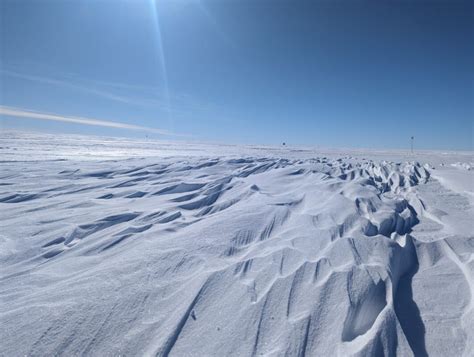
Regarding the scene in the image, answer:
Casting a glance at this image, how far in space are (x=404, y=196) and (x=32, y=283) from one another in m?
5.37

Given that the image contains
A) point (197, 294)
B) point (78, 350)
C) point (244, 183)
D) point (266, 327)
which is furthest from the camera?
point (244, 183)

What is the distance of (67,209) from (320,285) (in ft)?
11.1

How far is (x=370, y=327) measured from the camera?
1.39m

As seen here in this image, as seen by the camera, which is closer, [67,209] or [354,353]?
[354,353]

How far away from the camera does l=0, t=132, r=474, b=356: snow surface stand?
1.28m

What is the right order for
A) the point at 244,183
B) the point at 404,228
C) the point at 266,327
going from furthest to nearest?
the point at 244,183 → the point at 404,228 → the point at 266,327

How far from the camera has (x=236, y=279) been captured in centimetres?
172

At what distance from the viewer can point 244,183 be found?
4.75 meters

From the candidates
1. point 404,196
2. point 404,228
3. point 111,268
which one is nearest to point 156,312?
point 111,268

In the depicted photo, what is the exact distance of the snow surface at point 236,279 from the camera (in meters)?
1.28

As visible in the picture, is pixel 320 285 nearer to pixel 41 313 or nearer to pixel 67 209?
pixel 41 313

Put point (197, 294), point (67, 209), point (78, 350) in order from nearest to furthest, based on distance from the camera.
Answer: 1. point (78, 350)
2. point (197, 294)
3. point (67, 209)

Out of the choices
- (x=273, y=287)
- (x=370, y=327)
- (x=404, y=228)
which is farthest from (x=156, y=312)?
(x=404, y=228)

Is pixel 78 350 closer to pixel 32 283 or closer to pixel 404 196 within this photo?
pixel 32 283
